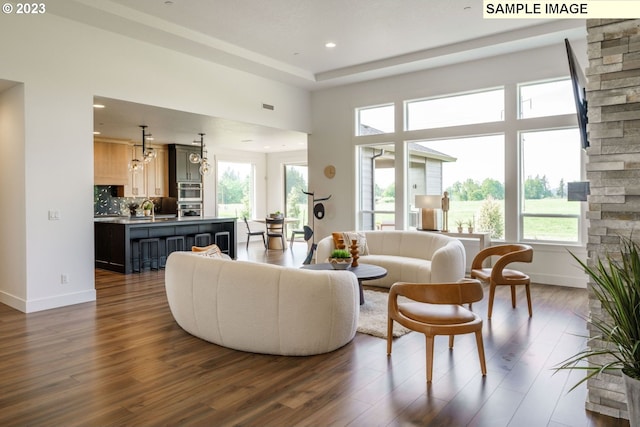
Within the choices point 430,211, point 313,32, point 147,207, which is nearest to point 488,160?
point 430,211

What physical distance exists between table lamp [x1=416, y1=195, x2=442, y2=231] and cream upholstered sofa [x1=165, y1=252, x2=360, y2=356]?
3646 mm

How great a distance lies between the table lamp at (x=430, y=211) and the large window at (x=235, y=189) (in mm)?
6680

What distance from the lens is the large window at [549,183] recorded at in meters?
6.22

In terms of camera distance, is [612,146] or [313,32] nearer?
[612,146]

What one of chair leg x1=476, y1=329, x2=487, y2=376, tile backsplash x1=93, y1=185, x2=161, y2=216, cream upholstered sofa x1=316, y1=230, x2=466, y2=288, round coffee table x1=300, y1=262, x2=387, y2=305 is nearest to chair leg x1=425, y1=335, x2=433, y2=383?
chair leg x1=476, y1=329, x2=487, y2=376

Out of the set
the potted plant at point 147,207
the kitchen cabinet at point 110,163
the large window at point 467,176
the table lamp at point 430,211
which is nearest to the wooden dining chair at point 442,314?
the table lamp at point 430,211

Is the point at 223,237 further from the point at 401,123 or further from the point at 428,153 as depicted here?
the point at 428,153

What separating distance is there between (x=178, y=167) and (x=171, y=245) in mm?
3392

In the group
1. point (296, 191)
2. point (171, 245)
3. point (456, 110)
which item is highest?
point (456, 110)

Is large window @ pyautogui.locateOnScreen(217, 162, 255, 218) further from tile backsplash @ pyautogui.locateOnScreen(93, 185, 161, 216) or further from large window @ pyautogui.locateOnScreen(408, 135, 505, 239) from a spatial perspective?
large window @ pyautogui.locateOnScreen(408, 135, 505, 239)

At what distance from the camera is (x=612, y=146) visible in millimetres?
2480

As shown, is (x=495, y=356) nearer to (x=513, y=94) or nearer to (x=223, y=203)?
(x=513, y=94)

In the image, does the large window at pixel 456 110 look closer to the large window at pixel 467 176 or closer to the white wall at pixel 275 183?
the large window at pixel 467 176

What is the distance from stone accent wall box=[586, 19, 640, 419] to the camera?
241 centimetres
